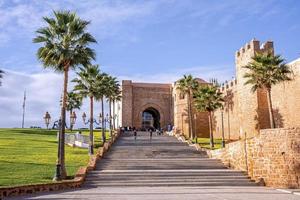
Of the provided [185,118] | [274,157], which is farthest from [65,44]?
[185,118]

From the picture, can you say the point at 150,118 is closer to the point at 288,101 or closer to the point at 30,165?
the point at 288,101

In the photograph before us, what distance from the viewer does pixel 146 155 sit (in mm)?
26062

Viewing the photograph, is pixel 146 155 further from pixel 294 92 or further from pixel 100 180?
pixel 294 92

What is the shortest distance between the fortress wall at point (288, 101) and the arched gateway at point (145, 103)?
2957 cm

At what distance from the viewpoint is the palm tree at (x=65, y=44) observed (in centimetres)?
1819

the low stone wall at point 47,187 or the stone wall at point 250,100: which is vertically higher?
the stone wall at point 250,100

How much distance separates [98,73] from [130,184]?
1634 centimetres

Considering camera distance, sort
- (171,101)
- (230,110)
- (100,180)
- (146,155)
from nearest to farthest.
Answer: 1. (100,180)
2. (146,155)
3. (230,110)
4. (171,101)

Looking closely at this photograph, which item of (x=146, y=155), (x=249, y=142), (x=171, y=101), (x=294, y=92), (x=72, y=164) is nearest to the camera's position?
(x=249, y=142)

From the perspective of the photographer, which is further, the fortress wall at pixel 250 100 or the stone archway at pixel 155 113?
the stone archway at pixel 155 113

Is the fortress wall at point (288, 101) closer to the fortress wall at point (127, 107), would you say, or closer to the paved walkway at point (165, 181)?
the paved walkway at point (165, 181)

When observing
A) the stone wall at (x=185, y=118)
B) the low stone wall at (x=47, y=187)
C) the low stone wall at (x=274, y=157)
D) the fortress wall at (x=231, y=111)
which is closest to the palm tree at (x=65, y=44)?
the low stone wall at (x=47, y=187)

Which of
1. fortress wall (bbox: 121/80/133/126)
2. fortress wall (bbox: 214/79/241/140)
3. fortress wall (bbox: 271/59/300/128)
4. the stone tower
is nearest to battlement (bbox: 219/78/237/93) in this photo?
fortress wall (bbox: 214/79/241/140)

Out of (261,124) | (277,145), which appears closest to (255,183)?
(277,145)
